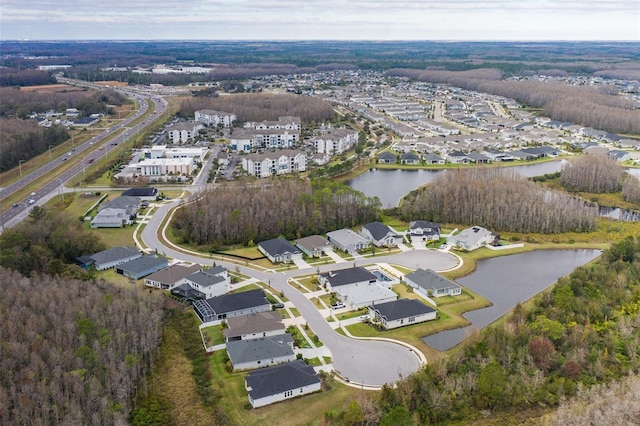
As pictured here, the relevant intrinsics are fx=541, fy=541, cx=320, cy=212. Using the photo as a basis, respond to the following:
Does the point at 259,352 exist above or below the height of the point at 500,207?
below

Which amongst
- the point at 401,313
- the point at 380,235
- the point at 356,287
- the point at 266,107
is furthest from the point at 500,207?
the point at 266,107

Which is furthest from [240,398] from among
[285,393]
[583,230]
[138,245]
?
[583,230]

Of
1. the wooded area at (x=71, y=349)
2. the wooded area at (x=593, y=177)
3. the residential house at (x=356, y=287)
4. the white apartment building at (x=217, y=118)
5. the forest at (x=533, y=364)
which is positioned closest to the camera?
the wooded area at (x=71, y=349)

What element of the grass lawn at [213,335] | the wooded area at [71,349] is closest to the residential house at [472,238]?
the grass lawn at [213,335]

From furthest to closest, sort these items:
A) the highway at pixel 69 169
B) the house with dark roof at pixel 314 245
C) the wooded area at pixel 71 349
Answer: the highway at pixel 69 169, the house with dark roof at pixel 314 245, the wooded area at pixel 71 349

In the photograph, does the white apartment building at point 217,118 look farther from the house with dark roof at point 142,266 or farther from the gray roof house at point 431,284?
the gray roof house at point 431,284

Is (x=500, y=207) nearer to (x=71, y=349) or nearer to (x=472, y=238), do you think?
(x=472, y=238)

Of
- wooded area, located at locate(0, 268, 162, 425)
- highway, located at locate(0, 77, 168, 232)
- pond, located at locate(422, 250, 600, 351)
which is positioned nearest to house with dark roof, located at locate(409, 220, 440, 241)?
pond, located at locate(422, 250, 600, 351)

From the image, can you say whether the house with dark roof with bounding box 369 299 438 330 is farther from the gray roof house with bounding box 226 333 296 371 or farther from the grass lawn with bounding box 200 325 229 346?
the grass lawn with bounding box 200 325 229 346
